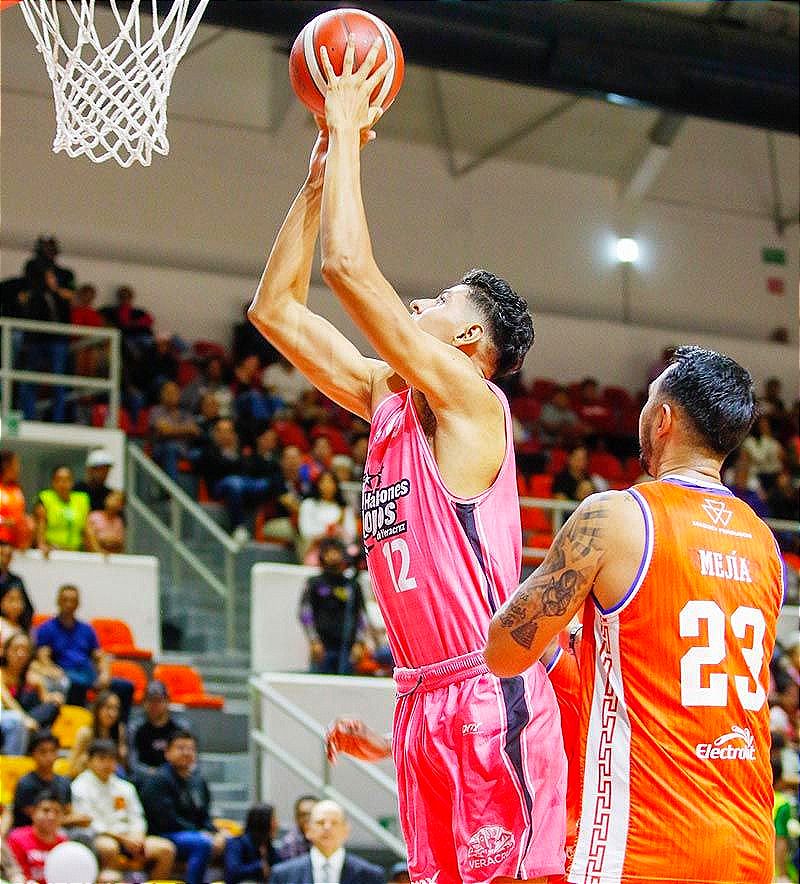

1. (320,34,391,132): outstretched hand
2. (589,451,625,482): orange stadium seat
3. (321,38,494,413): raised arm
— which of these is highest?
(589,451,625,482): orange stadium seat

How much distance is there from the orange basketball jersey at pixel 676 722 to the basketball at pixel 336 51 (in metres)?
1.32

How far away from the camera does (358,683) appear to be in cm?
1212

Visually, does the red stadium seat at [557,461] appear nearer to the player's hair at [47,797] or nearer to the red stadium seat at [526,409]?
the red stadium seat at [526,409]

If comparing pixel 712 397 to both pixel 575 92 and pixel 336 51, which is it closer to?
pixel 336 51

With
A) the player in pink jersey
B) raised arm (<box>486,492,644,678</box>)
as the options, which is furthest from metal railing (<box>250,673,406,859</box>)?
raised arm (<box>486,492,644,678</box>)

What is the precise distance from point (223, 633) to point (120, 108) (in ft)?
30.7

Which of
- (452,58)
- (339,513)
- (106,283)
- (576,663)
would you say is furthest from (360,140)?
(106,283)

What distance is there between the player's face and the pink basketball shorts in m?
0.84

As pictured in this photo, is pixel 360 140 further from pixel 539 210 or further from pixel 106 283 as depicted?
pixel 539 210

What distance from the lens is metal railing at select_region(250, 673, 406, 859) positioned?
10.5m

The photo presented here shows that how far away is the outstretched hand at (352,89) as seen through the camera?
12.5 feet

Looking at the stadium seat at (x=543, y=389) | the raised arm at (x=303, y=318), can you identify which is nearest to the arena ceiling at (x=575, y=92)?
the stadium seat at (x=543, y=389)

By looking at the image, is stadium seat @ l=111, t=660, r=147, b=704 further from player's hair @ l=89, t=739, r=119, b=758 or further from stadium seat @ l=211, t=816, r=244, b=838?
player's hair @ l=89, t=739, r=119, b=758

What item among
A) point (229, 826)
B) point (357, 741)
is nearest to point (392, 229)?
point (229, 826)
